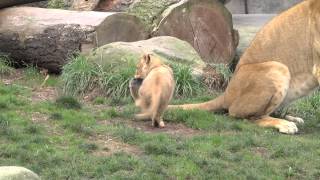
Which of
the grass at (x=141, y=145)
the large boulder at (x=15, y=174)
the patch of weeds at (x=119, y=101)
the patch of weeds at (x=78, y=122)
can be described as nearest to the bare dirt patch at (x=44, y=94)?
the grass at (x=141, y=145)

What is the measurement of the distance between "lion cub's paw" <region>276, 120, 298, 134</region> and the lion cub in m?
1.37

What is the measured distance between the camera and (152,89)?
7770 mm

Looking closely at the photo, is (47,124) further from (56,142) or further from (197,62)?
(197,62)

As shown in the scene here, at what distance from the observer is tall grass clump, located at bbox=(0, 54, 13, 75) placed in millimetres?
11000

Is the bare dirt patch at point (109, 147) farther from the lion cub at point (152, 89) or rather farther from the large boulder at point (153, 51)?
the large boulder at point (153, 51)

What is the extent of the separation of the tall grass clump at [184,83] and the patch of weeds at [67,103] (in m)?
→ 1.76

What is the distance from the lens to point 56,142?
7.15 metres

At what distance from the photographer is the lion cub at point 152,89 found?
7723 millimetres

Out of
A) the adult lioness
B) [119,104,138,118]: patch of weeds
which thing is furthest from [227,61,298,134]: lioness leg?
[119,104,138,118]: patch of weeds

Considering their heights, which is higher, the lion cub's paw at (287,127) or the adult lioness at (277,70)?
the adult lioness at (277,70)

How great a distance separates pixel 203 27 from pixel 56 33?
258cm

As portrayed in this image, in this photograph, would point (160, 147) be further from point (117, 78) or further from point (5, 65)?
point (5, 65)

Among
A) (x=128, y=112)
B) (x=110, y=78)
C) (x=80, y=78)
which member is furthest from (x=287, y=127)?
(x=80, y=78)

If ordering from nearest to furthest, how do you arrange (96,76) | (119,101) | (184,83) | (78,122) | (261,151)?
(261,151) → (78,122) → (119,101) → (184,83) → (96,76)
